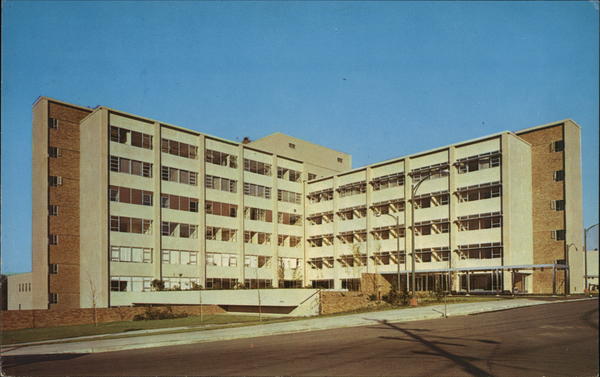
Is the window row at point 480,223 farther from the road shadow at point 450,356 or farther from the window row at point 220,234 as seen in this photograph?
the road shadow at point 450,356

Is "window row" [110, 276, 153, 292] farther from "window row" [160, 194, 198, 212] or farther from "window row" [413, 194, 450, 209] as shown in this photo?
"window row" [413, 194, 450, 209]

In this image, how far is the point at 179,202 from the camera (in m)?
65.0

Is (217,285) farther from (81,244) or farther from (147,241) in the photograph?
(81,244)

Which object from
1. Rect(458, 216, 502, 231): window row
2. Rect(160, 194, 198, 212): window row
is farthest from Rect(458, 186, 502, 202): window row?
Rect(160, 194, 198, 212): window row

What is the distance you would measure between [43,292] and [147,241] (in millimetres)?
11684

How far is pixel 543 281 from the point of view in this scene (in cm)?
5625

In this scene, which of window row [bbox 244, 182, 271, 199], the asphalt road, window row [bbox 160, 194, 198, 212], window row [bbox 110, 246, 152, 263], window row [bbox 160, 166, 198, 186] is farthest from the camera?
window row [bbox 244, 182, 271, 199]

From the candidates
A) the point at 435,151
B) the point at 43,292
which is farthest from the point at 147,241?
the point at 435,151

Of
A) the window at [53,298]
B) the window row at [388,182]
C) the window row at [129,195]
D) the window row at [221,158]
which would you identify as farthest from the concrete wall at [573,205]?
the window at [53,298]

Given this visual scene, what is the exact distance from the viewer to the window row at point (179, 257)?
206 ft

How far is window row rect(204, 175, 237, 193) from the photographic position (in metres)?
69.4

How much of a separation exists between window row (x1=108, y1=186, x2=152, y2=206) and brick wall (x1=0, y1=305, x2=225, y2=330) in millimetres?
14240

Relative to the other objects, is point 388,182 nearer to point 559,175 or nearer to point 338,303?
point 559,175

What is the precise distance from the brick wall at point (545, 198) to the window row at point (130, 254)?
42435mm
